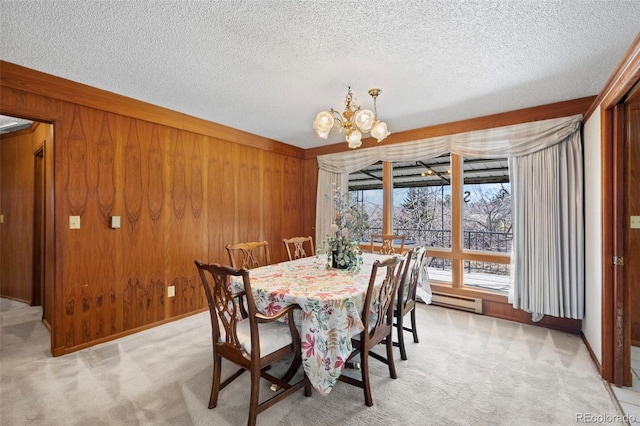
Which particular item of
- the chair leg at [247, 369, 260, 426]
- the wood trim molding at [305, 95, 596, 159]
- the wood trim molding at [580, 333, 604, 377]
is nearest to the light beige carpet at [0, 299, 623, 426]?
the wood trim molding at [580, 333, 604, 377]

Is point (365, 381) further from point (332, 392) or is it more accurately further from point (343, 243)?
point (343, 243)

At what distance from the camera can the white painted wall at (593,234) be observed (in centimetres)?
238

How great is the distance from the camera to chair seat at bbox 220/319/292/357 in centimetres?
171

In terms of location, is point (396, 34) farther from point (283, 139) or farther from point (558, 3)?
point (283, 139)

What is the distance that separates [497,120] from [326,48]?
244cm

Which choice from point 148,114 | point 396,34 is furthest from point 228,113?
point 396,34

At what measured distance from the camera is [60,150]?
259 centimetres

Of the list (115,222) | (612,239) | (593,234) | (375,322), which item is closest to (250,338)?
(375,322)

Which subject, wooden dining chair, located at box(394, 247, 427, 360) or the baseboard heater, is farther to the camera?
the baseboard heater

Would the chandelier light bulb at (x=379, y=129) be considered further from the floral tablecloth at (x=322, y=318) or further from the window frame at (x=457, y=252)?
the window frame at (x=457, y=252)

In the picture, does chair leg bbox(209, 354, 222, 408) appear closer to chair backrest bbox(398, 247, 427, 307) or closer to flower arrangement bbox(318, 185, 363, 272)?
flower arrangement bbox(318, 185, 363, 272)

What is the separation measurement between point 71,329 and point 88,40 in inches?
96.0

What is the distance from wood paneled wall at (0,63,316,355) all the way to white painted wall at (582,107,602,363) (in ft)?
12.6

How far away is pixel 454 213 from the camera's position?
3.84m
